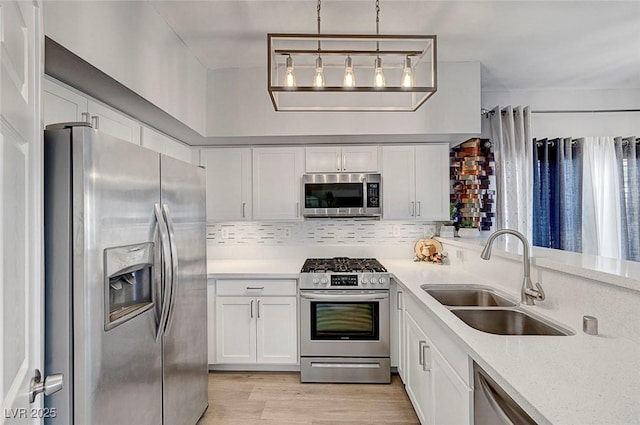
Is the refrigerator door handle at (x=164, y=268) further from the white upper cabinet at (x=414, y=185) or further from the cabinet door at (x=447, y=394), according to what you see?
the white upper cabinet at (x=414, y=185)

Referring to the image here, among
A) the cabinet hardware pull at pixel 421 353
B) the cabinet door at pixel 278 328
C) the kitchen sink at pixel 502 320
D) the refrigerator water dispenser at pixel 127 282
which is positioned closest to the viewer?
the refrigerator water dispenser at pixel 127 282

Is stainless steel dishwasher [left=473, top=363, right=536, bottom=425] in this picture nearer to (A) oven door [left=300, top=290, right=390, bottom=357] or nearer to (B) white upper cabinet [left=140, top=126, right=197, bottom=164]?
(A) oven door [left=300, top=290, right=390, bottom=357]

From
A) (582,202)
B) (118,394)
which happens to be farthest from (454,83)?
(118,394)

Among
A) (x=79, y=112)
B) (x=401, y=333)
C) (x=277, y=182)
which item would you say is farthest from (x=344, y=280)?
(x=79, y=112)

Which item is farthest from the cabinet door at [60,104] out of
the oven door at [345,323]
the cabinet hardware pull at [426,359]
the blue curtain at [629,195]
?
the blue curtain at [629,195]

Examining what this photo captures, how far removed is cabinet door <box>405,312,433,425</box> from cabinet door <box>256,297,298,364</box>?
96 centimetres

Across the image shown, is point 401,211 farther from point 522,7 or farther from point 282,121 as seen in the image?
→ point 522,7

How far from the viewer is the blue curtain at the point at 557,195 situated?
3484 millimetres

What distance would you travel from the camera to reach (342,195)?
122 inches

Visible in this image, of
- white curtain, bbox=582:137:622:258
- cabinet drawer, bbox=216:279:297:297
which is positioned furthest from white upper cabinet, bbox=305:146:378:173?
white curtain, bbox=582:137:622:258

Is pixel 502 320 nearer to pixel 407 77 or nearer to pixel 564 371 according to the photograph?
pixel 564 371

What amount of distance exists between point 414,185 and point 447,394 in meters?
2.01

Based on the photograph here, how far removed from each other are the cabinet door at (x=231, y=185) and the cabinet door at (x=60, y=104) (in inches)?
57.7

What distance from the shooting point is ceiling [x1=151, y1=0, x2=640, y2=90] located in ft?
6.93
